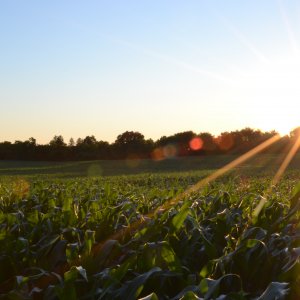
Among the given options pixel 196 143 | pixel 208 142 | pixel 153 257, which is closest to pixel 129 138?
pixel 196 143

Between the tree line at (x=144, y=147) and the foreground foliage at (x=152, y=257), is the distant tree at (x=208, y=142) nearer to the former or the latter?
the tree line at (x=144, y=147)

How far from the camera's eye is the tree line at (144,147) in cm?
7524

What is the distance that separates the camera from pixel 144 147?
77062mm

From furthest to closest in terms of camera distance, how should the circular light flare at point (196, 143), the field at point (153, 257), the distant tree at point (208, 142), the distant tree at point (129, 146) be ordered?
1. the circular light flare at point (196, 143)
2. the distant tree at point (208, 142)
3. the distant tree at point (129, 146)
4. the field at point (153, 257)

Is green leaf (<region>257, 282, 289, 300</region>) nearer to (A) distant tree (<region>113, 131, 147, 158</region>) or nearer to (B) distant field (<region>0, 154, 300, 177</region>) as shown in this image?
(B) distant field (<region>0, 154, 300, 177</region>)

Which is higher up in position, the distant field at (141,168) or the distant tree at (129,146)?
the distant tree at (129,146)

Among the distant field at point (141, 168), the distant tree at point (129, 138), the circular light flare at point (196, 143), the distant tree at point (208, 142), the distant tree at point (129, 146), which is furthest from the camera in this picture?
the distant tree at point (129, 138)

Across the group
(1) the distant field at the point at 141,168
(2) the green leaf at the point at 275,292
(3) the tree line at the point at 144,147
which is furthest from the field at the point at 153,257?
(3) the tree line at the point at 144,147

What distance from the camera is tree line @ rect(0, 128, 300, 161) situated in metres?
75.2

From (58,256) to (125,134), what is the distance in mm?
82788

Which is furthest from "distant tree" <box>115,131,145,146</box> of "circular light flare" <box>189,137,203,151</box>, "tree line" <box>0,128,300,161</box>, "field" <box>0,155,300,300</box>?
"field" <box>0,155,300,300</box>

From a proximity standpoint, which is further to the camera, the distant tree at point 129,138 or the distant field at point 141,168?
the distant tree at point 129,138

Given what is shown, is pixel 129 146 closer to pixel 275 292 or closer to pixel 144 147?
pixel 144 147

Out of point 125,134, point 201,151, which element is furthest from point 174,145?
point 125,134
